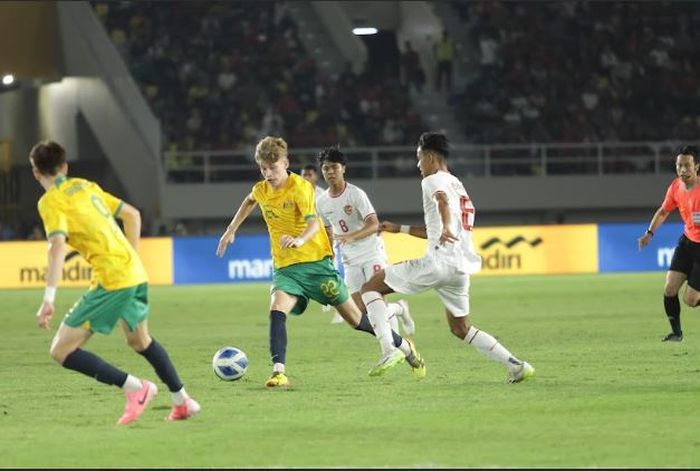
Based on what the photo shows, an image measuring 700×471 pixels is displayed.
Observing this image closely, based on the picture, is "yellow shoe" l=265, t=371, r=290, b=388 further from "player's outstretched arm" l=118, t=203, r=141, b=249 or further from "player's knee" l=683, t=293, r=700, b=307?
"player's knee" l=683, t=293, r=700, b=307

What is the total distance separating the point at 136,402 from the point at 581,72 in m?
35.4

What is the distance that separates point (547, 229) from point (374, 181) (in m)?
5.97

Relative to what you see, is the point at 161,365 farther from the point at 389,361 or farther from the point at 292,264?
the point at 389,361

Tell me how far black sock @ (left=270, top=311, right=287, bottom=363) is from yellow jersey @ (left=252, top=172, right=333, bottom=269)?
1.57ft

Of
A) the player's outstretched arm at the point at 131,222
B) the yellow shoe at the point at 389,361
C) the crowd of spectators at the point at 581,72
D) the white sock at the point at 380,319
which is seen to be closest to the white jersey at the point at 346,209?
the white sock at the point at 380,319

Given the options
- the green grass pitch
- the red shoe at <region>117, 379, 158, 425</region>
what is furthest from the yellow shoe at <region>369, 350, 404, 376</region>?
the red shoe at <region>117, 379, 158, 425</region>

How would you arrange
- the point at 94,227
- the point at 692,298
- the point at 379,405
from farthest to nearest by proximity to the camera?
the point at 692,298, the point at 379,405, the point at 94,227

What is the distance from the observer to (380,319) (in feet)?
44.9

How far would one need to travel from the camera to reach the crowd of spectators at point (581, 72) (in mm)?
43406

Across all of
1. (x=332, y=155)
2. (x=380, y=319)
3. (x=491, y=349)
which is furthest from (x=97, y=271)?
(x=332, y=155)

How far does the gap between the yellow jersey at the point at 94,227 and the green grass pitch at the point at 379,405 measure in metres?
1.04

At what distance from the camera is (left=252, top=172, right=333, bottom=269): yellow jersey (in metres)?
13.4

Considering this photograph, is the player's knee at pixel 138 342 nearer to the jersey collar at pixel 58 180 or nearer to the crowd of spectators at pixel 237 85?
the jersey collar at pixel 58 180

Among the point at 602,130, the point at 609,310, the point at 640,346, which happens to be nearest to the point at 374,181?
the point at 602,130
